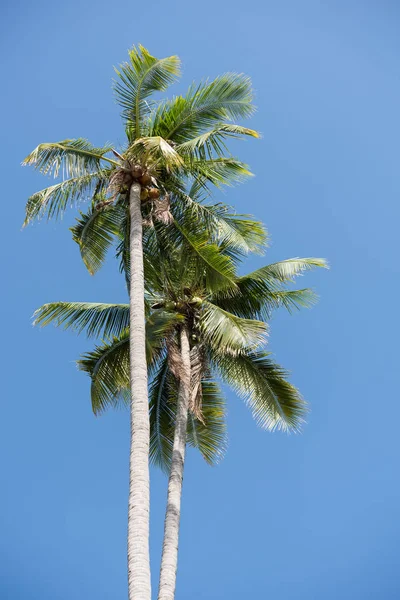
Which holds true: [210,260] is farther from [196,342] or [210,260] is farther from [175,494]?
[175,494]

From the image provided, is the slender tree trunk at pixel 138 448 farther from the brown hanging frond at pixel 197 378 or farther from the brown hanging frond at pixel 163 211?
the brown hanging frond at pixel 197 378

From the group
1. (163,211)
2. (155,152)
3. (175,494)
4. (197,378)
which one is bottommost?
(175,494)

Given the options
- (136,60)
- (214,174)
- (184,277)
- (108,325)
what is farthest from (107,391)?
(136,60)

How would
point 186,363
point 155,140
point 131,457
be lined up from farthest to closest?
point 186,363
point 155,140
point 131,457

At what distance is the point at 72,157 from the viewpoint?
1338cm

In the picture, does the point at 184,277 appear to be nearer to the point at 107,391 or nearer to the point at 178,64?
the point at 107,391

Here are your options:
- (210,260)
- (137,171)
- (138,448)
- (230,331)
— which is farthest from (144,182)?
(138,448)

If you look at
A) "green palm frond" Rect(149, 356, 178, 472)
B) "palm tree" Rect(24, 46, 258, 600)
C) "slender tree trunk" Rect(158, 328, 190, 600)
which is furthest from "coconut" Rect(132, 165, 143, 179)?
"green palm frond" Rect(149, 356, 178, 472)

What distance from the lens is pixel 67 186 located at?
43.9 ft

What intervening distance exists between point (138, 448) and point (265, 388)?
5.02 meters

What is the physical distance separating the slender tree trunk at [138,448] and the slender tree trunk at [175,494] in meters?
1.32

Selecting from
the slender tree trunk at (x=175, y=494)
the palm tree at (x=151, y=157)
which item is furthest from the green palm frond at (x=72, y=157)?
the slender tree trunk at (x=175, y=494)

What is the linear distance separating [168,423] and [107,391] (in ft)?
5.54

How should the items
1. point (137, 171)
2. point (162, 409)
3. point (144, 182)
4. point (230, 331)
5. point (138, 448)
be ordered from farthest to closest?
1. point (162, 409)
2. point (144, 182)
3. point (137, 171)
4. point (230, 331)
5. point (138, 448)
